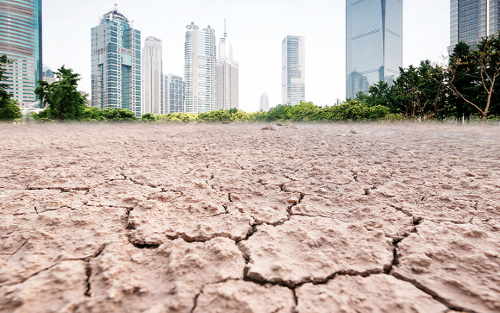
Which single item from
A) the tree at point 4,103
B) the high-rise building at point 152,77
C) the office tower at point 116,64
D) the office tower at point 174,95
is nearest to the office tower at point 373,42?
the office tower at point 174,95

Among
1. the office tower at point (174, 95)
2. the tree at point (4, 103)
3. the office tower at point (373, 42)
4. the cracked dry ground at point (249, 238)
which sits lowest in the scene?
the cracked dry ground at point (249, 238)

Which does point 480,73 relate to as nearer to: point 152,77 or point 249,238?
point 249,238

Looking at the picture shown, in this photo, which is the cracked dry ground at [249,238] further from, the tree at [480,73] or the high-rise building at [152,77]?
the high-rise building at [152,77]

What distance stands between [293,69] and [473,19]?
62513mm

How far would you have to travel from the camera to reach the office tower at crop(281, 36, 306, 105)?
9438cm

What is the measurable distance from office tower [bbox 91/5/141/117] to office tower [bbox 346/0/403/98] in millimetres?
68019

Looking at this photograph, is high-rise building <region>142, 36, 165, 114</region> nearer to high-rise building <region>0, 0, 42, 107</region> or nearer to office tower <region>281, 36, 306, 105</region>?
high-rise building <region>0, 0, 42, 107</region>

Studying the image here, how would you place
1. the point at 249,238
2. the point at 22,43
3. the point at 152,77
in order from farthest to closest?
the point at 152,77
the point at 22,43
the point at 249,238

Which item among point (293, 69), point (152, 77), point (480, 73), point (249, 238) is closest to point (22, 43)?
point (152, 77)

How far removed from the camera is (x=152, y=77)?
70.0 meters

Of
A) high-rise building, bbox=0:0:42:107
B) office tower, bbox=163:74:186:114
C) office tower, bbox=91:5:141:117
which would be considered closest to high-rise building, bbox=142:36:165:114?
office tower, bbox=163:74:186:114

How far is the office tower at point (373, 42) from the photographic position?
3226 inches

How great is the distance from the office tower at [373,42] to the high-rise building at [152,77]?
6413 cm

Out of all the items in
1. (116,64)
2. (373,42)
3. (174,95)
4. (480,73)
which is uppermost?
(373,42)
